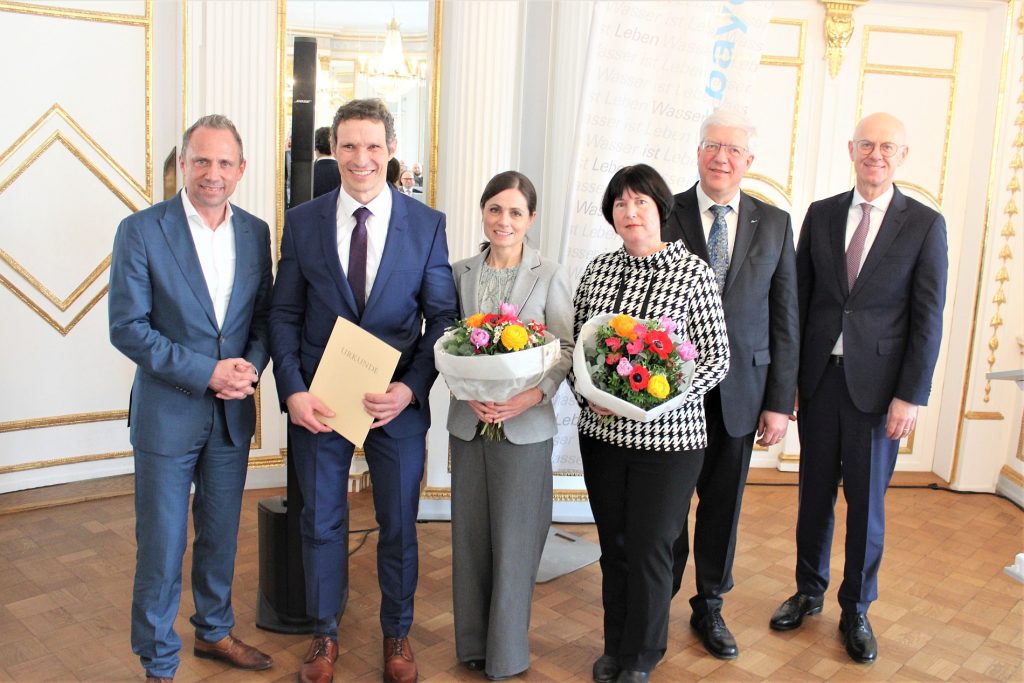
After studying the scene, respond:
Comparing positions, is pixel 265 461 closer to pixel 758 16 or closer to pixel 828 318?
pixel 828 318

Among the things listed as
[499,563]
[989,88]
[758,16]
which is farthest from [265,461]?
[989,88]

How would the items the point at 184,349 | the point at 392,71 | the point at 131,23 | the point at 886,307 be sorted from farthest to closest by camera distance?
the point at 392,71 → the point at 131,23 → the point at 886,307 → the point at 184,349

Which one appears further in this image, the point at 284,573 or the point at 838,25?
the point at 838,25

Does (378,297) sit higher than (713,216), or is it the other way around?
(713,216)

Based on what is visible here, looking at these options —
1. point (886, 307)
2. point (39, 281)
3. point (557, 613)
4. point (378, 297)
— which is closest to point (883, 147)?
point (886, 307)

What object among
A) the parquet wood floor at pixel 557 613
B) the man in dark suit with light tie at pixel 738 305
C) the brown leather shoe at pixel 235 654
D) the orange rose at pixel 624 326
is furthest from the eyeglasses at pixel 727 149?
the brown leather shoe at pixel 235 654

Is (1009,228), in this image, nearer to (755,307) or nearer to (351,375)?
(755,307)

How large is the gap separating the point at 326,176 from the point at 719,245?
1722mm

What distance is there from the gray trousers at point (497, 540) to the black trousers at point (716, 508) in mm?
630

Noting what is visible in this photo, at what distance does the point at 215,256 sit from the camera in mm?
2525

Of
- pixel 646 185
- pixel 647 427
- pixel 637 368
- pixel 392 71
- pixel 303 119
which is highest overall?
pixel 392 71

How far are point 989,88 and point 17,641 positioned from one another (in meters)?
5.33

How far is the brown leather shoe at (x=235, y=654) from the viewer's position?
108 inches

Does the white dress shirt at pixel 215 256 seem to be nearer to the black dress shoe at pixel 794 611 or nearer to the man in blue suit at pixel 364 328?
the man in blue suit at pixel 364 328
